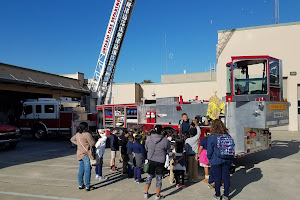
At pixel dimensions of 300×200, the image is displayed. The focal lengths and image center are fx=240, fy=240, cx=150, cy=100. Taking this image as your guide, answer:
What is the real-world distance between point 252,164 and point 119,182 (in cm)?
479

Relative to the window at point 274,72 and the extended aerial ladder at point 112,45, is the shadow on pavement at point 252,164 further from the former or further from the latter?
the extended aerial ladder at point 112,45

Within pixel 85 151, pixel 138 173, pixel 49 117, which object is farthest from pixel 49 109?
pixel 138 173

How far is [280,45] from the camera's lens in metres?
19.1

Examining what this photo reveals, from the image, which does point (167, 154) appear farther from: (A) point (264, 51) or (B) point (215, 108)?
(A) point (264, 51)

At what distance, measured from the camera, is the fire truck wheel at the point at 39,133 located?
15375mm

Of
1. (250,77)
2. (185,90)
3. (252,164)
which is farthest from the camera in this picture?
(185,90)

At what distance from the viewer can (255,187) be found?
236 inches

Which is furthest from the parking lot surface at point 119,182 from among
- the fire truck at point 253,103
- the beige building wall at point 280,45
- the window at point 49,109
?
the beige building wall at point 280,45

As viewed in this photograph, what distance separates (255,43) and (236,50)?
1.57 m

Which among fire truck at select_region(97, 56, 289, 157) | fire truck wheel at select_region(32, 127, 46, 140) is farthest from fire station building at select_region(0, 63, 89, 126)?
fire truck at select_region(97, 56, 289, 157)

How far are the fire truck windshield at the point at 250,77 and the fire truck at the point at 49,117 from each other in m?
9.15

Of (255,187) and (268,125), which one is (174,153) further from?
(268,125)

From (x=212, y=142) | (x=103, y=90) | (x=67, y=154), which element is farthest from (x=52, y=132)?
(x=212, y=142)

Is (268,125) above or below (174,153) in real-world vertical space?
above
